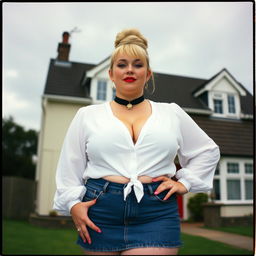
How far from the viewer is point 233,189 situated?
12094 mm

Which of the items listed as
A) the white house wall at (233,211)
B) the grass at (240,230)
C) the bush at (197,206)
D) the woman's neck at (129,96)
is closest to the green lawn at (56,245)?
the grass at (240,230)

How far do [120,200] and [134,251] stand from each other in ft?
0.79

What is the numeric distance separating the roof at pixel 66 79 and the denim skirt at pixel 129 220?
10061 millimetres

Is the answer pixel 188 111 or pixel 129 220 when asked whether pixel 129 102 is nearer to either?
pixel 129 220

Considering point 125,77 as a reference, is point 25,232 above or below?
below

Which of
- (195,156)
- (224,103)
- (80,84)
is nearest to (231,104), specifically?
(224,103)

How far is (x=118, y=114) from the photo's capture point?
5.34 ft

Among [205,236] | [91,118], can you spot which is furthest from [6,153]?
[91,118]

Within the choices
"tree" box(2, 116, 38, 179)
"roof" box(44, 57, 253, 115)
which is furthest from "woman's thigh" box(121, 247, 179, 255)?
"tree" box(2, 116, 38, 179)

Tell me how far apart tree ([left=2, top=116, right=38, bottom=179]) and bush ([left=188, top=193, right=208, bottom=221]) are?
16.4 m

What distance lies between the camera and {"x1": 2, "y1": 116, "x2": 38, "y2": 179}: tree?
24.5 meters

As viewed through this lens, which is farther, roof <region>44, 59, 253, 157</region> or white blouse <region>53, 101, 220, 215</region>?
roof <region>44, 59, 253, 157</region>

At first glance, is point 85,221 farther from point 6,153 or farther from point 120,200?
point 6,153

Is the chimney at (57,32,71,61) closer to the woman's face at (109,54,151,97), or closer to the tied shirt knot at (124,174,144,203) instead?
the woman's face at (109,54,151,97)
